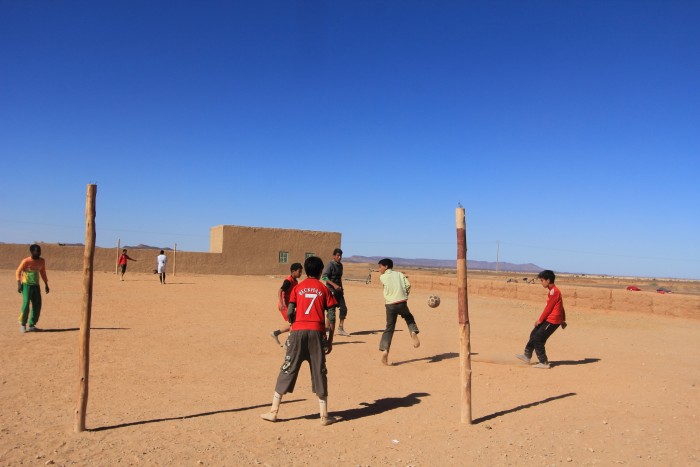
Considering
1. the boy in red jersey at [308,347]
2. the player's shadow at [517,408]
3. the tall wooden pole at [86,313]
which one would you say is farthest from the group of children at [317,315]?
the tall wooden pole at [86,313]

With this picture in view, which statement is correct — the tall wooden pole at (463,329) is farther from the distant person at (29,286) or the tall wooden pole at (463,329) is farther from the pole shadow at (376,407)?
the distant person at (29,286)

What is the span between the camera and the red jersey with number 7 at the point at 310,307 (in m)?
5.04

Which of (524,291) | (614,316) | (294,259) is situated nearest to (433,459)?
(614,316)

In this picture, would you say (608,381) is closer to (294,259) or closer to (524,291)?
(524,291)

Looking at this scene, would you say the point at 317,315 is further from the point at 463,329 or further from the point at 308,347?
the point at 463,329

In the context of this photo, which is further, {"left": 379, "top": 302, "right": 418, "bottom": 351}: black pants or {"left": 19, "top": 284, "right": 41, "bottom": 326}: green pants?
{"left": 19, "top": 284, "right": 41, "bottom": 326}: green pants

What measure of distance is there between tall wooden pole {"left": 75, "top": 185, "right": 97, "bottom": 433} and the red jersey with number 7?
1900mm

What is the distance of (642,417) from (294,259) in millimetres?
31086

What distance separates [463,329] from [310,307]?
1.59m

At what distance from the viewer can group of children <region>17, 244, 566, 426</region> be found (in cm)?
502

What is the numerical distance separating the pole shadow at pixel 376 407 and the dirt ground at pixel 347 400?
0.03 metres

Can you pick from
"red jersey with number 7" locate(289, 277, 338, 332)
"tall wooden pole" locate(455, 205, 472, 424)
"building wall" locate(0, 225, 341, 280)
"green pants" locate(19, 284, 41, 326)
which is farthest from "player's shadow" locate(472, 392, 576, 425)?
"building wall" locate(0, 225, 341, 280)

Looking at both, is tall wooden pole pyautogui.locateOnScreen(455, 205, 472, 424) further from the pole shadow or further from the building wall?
the building wall

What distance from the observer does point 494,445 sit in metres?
4.66
